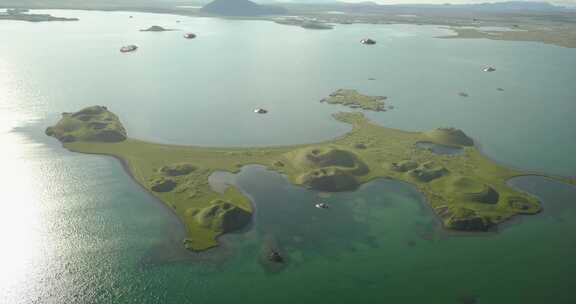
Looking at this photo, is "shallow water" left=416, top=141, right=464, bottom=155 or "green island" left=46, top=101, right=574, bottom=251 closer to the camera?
"green island" left=46, top=101, right=574, bottom=251

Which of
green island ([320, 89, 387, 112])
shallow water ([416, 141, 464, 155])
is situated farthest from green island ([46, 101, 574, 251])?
green island ([320, 89, 387, 112])

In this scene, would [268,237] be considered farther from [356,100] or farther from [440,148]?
[356,100]

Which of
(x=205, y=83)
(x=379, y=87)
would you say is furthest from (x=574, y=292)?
(x=205, y=83)

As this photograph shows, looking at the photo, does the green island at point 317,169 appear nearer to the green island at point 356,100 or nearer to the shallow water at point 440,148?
the shallow water at point 440,148

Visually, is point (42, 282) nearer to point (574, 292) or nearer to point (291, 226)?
point (291, 226)

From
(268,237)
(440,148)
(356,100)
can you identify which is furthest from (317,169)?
(356,100)

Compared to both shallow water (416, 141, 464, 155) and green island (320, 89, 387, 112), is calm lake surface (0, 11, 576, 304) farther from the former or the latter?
green island (320, 89, 387, 112)
